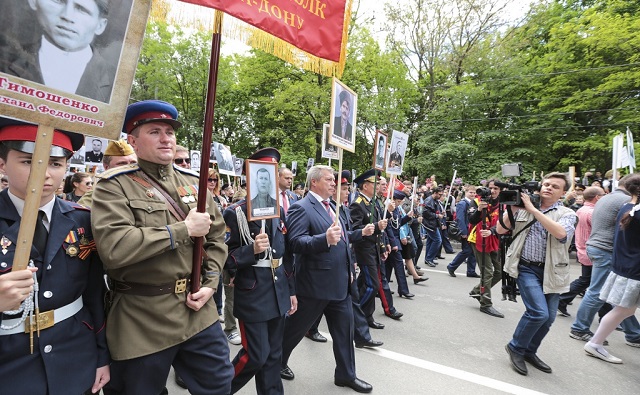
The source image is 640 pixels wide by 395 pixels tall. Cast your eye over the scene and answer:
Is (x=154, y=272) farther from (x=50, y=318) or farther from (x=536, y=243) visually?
(x=536, y=243)

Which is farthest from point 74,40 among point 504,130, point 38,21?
point 504,130

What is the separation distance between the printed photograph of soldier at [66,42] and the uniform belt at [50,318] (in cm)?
98

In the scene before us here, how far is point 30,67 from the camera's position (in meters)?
1.22

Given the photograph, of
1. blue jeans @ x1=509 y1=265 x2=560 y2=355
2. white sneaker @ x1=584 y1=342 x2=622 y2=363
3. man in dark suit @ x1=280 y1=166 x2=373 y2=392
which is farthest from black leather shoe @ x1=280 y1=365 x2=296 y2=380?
white sneaker @ x1=584 y1=342 x2=622 y2=363

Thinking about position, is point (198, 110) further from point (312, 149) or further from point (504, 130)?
point (504, 130)

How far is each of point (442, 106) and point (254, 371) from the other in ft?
63.2

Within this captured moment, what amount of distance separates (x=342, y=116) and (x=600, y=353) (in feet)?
13.1

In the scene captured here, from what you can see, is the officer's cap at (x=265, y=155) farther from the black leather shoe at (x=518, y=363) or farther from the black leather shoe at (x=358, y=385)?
the black leather shoe at (x=518, y=363)

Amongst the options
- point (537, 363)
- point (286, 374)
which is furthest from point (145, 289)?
point (537, 363)

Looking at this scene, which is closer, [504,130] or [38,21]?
[38,21]

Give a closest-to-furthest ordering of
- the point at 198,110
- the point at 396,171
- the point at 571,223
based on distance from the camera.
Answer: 1. the point at 571,223
2. the point at 396,171
3. the point at 198,110

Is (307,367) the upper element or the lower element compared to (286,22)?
lower

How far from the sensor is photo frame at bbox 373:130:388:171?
4.30 metres

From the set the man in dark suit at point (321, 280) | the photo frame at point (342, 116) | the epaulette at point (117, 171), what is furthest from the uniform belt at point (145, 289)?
the photo frame at point (342, 116)
